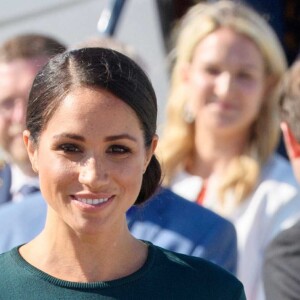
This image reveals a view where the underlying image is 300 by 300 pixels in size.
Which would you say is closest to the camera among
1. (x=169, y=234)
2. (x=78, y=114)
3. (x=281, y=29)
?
(x=78, y=114)

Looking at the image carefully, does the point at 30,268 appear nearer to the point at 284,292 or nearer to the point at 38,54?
the point at 284,292

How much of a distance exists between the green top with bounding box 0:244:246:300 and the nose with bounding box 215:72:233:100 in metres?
1.81

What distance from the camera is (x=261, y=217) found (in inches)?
156

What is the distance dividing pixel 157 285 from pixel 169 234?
2.59ft

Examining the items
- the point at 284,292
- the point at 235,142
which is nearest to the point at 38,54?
the point at 235,142

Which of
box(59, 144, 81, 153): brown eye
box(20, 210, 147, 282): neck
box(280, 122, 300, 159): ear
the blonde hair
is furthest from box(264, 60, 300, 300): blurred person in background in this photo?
the blonde hair

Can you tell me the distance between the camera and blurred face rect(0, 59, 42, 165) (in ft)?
13.8

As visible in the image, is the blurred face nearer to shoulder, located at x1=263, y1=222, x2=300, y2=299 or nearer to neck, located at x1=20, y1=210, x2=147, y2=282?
shoulder, located at x1=263, y1=222, x2=300, y2=299

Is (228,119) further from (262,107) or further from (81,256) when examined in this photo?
(81,256)

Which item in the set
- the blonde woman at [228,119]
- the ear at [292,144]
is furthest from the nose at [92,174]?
the blonde woman at [228,119]

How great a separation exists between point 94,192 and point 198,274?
322 millimetres

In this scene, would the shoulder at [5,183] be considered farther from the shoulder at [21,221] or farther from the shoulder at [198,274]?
the shoulder at [198,274]

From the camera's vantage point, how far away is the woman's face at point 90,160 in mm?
2348

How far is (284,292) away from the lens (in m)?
2.95
